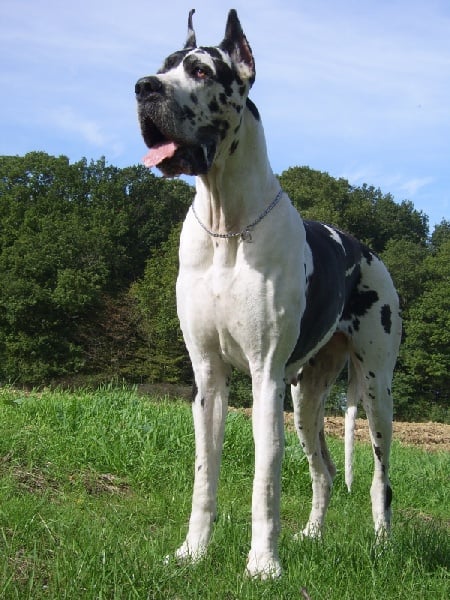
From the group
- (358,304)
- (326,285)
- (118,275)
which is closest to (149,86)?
(326,285)

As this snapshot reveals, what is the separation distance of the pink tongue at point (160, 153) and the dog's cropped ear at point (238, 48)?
1.79ft

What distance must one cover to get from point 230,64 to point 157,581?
2356 mm

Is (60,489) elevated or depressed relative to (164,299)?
depressed

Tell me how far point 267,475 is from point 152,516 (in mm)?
1550

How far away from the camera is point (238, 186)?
387cm

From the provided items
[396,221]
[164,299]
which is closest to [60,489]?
[164,299]

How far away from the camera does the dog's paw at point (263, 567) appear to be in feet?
11.3

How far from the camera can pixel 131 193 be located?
45438 mm

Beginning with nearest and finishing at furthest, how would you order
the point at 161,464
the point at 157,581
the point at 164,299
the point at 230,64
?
the point at 157,581
the point at 230,64
the point at 161,464
the point at 164,299

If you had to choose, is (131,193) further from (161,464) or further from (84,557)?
(84,557)

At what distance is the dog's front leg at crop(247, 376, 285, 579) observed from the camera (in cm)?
361

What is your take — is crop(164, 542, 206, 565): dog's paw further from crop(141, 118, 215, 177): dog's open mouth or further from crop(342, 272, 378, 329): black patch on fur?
crop(342, 272, 378, 329): black patch on fur

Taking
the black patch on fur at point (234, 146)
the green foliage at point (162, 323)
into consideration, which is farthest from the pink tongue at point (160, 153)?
the green foliage at point (162, 323)

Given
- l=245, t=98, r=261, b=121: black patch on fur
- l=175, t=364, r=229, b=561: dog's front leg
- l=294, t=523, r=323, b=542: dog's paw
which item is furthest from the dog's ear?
l=294, t=523, r=323, b=542: dog's paw
